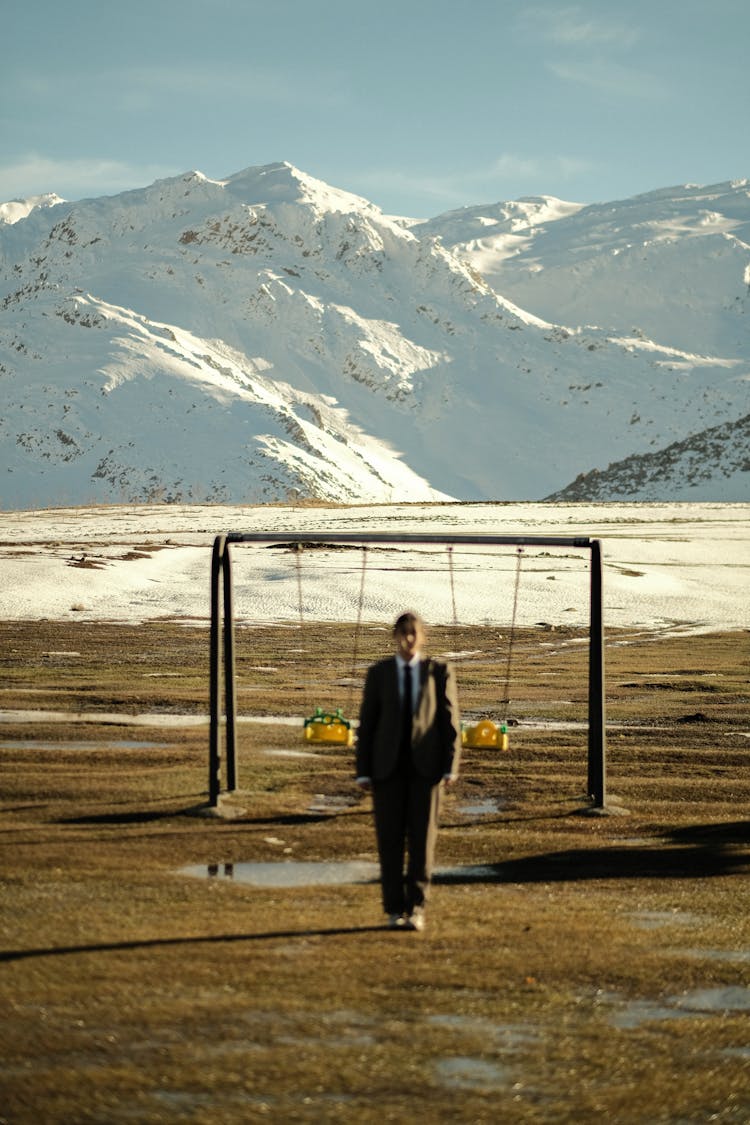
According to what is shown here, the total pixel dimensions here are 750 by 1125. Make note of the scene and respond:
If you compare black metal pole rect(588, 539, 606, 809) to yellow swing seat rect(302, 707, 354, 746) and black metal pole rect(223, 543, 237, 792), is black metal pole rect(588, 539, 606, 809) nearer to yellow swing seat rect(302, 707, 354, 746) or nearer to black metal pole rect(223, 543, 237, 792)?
yellow swing seat rect(302, 707, 354, 746)

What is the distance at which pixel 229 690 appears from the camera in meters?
14.4

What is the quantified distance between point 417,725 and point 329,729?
3679 millimetres

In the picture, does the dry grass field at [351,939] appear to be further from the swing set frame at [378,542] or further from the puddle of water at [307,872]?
the swing set frame at [378,542]

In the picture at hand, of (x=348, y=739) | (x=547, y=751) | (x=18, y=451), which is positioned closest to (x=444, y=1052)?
(x=348, y=739)

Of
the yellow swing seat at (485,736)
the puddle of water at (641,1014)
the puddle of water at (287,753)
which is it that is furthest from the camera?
the puddle of water at (287,753)

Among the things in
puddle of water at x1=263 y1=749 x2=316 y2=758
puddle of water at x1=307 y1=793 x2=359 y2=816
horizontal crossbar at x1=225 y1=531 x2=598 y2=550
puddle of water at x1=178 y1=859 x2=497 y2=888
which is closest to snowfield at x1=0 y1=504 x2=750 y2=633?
horizontal crossbar at x1=225 y1=531 x2=598 y2=550

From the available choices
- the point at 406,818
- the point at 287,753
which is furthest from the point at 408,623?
the point at 287,753

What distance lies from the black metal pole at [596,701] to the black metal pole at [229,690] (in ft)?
10.7

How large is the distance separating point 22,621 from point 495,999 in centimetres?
2532

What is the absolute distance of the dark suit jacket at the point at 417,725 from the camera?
9.09m

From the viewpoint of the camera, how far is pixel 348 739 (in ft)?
41.8

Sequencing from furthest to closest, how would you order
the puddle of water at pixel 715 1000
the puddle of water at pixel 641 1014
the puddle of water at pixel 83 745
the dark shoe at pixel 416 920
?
the puddle of water at pixel 83 745 → the dark shoe at pixel 416 920 → the puddle of water at pixel 715 1000 → the puddle of water at pixel 641 1014

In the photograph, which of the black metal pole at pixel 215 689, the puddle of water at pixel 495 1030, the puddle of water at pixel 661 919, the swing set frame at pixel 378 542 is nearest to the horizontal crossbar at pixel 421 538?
the swing set frame at pixel 378 542

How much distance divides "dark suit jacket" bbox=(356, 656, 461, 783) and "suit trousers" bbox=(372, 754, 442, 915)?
87mm
